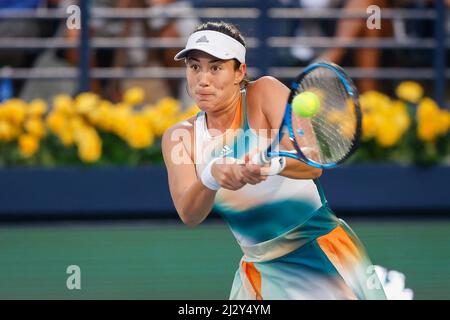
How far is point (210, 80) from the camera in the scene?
384cm

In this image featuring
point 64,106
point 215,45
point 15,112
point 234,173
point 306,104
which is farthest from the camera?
point 64,106

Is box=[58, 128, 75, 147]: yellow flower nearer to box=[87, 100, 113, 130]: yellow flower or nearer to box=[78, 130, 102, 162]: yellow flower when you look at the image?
box=[78, 130, 102, 162]: yellow flower

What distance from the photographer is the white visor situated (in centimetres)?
380

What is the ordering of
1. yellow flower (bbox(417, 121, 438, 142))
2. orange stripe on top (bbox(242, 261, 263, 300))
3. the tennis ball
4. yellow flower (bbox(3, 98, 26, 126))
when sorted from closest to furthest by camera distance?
1. the tennis ball
2. orange stripe on top (bbox(242, 261, 263, 300))
3. yellow flower (bbox(3, 98, 26, 126))
4. yellow flower (bbox(417, 121, 438, 142))

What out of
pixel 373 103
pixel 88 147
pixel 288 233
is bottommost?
pixel 288 233

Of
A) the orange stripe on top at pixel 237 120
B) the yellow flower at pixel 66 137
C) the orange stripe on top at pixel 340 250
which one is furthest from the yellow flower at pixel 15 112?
the orange stripe on top at pixel 340 250

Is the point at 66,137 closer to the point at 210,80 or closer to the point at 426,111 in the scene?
the point at 426,111

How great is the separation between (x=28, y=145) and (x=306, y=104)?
4.80m

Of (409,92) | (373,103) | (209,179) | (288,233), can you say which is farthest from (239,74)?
(409,92)

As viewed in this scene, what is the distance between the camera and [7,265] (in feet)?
22.5

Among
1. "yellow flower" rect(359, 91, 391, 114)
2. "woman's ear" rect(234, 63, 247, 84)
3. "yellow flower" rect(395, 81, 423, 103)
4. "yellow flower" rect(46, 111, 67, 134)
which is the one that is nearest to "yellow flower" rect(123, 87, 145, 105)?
"yellow flower" rect(46, 111, 67, 134)

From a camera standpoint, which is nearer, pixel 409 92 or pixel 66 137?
pixel 66 137

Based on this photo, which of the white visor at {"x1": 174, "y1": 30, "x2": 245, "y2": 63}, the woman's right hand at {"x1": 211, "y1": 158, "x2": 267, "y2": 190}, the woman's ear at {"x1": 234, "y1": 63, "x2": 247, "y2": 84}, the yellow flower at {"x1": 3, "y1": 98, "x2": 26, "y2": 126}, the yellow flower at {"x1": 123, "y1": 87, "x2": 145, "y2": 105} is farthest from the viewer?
the yellow flower at {"x1": 123, "y1": 87, "x2": 145, "y2": 105}

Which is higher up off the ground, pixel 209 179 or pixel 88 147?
pixel 88 147
